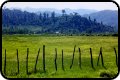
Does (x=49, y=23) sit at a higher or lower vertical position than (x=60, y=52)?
higher

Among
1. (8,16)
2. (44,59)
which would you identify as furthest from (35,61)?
(8,16)

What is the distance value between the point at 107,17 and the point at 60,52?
2.63 feet

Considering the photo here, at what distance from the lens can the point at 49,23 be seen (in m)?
8.05

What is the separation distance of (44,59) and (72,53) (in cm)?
41

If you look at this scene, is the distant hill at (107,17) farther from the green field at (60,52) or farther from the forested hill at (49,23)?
the green field at (60,52)

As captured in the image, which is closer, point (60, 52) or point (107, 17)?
point (107, 17)

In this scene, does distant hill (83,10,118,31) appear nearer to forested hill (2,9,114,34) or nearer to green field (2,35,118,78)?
forested hill (2,9,114,34)

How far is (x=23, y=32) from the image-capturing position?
26.2ft

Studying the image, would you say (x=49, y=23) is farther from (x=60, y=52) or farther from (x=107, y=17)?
(x=107, y=17)

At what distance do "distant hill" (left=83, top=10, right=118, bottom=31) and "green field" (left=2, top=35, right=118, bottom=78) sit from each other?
0.20 meters

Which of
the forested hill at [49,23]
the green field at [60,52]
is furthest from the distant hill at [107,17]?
the green field at [60,52]

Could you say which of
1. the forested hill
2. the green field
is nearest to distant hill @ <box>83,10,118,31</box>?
the forested hill

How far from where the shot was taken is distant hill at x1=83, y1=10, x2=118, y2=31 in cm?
782

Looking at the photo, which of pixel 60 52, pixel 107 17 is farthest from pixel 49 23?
pixel 107 17
